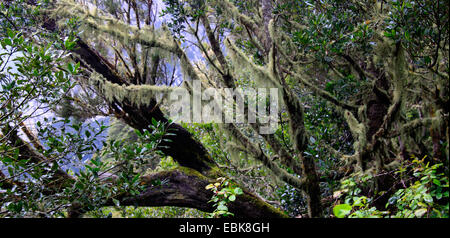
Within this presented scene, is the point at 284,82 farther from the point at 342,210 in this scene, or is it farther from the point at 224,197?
the point at 342,210

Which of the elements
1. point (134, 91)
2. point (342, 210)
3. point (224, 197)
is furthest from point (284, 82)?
point (342, 210)

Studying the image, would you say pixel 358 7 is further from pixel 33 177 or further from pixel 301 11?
pixel 33 177

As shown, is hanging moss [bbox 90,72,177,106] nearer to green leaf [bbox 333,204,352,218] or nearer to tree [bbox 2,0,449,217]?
tree [bbox 2,0,449,217]

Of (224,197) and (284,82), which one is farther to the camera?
(284,82)

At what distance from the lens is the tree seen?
2.57m

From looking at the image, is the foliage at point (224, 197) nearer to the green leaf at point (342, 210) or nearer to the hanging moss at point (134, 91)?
the green leaf at point (342, 210)

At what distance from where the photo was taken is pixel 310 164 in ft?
9.91

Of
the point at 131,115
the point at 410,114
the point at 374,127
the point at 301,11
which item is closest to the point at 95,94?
the point at 131,115

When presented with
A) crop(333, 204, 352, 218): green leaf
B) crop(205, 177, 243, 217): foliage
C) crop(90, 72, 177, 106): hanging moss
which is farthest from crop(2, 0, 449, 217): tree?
crop(333, 204, 352, 218): green leaf

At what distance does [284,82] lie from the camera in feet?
10.2

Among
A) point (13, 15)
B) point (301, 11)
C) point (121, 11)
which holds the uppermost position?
point (121, 11)

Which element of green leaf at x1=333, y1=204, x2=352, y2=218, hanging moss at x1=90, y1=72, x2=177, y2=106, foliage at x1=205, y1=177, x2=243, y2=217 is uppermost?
hanging moss at x1=90, y1=72, x2=177, y2=106

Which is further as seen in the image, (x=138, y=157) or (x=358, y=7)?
(x=358, y=7)

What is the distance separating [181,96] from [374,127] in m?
2.54
